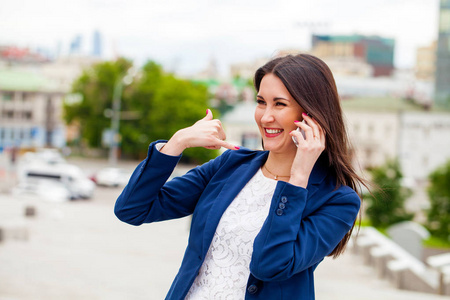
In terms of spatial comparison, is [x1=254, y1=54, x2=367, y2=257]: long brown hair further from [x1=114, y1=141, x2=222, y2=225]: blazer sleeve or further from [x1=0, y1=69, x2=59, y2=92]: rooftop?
[x1=0, y1=69, x2=59, y2=92]: rooftop

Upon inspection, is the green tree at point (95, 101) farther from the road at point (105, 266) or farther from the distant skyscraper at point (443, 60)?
the road at point (105, 266)

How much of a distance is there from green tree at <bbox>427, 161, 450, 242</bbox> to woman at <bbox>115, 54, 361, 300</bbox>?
2452cm

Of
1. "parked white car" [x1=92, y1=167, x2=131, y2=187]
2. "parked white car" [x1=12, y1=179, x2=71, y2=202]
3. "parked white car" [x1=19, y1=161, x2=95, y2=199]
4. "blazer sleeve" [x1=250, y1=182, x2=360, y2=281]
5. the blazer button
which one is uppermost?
"blazer sleeve" [x1=250, y1=182, x2=360, y2=281]

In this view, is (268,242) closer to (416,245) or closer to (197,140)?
(197,140)

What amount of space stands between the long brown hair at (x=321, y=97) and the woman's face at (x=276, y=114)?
0.03 metres

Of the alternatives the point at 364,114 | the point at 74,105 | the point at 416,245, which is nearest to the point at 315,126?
the point at 416,245

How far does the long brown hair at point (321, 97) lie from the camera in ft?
6.02

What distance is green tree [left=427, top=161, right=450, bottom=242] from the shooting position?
2470cm

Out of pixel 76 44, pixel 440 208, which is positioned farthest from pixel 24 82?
pixel 440 208

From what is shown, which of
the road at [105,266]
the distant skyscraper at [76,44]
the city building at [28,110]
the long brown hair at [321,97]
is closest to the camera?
the long brown hair at [321,97]

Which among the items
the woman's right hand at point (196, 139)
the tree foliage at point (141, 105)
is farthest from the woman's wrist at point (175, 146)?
the tree foliage at point (141, 105)

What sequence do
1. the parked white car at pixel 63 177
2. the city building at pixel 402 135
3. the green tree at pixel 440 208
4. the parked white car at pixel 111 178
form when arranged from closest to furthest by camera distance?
the green tree at pixel 440 208
the parked white car at pixel 63 177
the parked white car at pixel 111 178
the city building at pixel 402 135

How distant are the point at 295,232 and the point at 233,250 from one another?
0.24 metres

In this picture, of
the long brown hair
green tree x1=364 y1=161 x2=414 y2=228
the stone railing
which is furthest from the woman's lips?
green tree x1=364 y1=161 x2=414 y2=228
